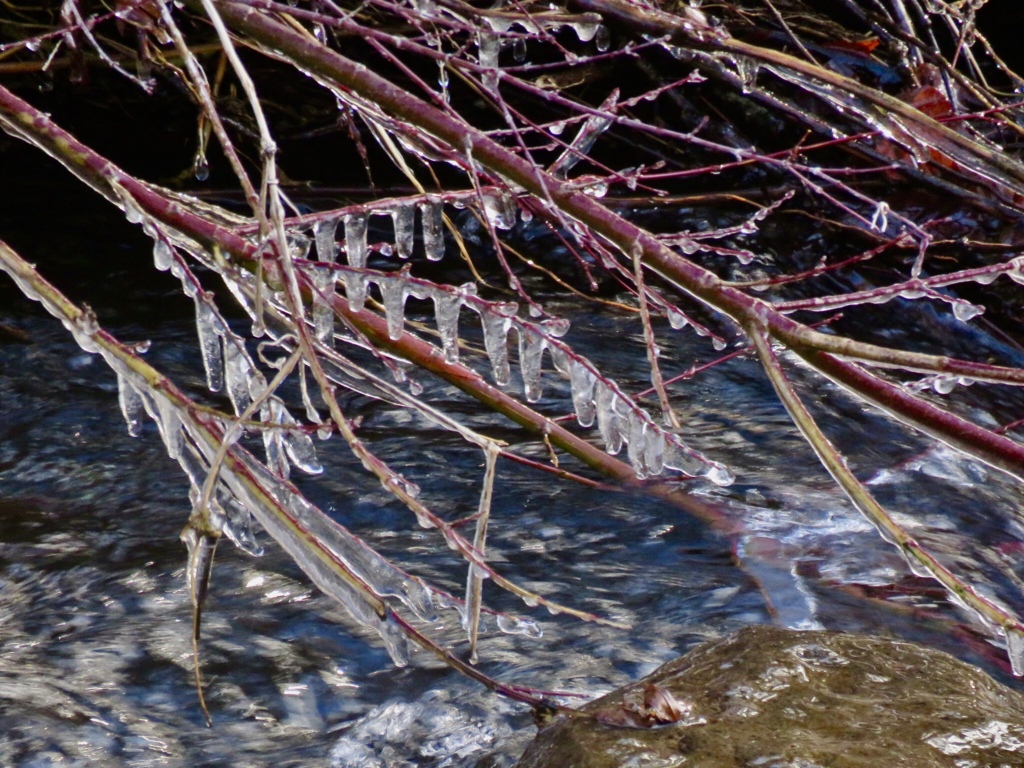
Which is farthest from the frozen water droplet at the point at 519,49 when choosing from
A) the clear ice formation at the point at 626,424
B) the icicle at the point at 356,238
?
the clear ice formation at the point at 626,424

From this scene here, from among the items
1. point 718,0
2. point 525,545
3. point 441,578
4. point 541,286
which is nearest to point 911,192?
point 718,0

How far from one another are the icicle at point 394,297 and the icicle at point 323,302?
0.29ft

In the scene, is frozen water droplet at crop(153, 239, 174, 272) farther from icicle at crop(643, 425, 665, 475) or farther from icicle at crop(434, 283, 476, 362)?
icicle at crop(643, 425, 665, 475)

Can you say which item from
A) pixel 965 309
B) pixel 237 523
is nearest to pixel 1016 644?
pixel 965 309

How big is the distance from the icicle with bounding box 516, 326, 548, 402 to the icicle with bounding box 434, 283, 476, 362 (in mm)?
117

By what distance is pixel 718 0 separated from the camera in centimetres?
512

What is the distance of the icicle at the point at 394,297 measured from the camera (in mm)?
1786

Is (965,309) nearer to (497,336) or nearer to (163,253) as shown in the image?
(497,336)

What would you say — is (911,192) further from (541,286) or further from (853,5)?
(541,286)

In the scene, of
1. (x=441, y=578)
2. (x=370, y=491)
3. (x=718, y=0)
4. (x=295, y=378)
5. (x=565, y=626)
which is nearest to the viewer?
(x=565, y=626)

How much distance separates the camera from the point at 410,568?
300cm

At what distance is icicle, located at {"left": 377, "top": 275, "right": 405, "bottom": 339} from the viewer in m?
1.79

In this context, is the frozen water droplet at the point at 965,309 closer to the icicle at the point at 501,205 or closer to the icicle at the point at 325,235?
the icicle at the point at 501,205

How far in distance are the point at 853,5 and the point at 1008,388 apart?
195cm
